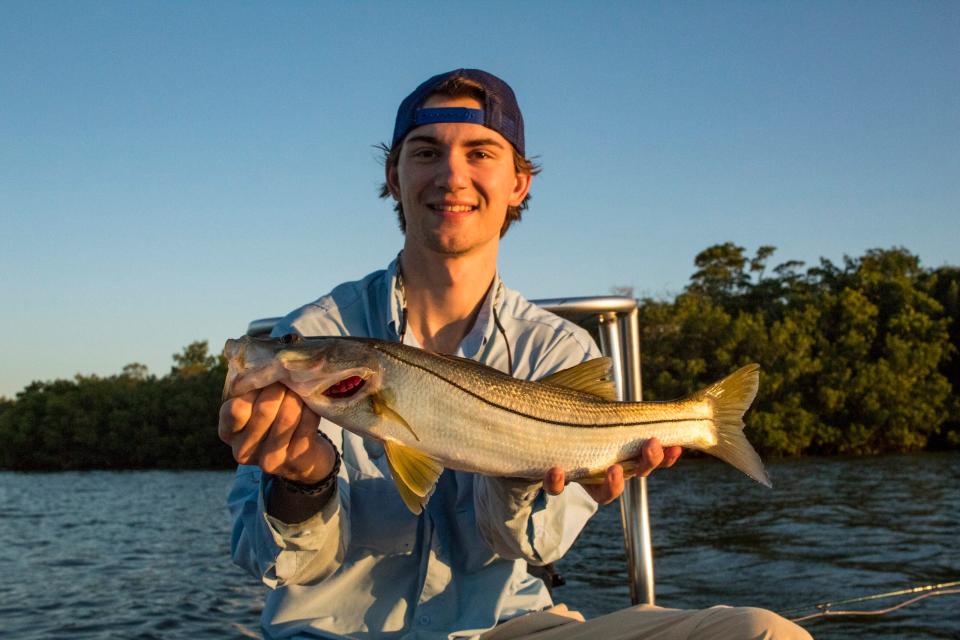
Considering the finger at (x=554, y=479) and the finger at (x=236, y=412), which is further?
the finger at (x=554, y=479)

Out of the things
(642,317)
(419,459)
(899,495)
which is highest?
(642,317)

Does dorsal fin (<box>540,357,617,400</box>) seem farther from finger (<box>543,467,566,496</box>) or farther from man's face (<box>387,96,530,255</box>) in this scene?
man's face (<box>387,96,530,255</box>)

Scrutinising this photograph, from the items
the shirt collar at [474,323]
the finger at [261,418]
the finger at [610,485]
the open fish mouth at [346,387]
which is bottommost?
the finger at [610,485]

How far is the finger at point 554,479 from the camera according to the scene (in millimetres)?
2719

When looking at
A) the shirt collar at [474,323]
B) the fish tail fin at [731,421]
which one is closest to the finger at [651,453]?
the fish tail fin at [731,421]

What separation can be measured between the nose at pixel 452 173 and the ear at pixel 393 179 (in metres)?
0.50

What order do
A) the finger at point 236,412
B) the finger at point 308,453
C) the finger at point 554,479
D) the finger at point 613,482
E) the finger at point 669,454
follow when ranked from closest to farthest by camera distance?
the finger at point 236,412, the finger at point 308,453, the finger at point 554,479, the finger at point 613,482, the finger at point 669,454

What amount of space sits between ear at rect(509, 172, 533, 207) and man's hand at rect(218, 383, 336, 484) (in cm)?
179

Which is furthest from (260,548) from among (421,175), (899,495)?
(899,495)

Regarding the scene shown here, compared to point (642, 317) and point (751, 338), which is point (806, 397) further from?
point (642, 317)

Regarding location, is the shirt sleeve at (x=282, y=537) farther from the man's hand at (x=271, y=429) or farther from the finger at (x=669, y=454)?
the finger at (x=669, y=454)

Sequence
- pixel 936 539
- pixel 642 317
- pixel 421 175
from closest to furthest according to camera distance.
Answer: pixel 421 175 → pixel 936 539 → pixel 642 317

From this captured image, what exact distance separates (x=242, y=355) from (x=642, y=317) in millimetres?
46910

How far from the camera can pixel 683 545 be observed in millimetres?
16219
